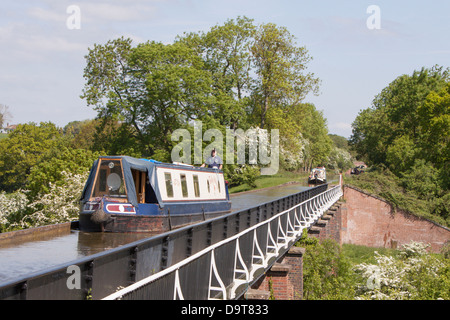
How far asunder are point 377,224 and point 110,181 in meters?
38.6

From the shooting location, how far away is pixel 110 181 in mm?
12539

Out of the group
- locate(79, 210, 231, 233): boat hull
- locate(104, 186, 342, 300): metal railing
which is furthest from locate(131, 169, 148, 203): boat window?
locate(104, 186, 342, 300): metal railing

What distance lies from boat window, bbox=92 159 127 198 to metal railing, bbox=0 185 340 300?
291 cm

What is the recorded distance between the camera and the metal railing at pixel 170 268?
15.1 feet

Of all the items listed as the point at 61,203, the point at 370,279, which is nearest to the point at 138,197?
the point at 61,203

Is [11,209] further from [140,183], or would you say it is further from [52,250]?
[52,250]

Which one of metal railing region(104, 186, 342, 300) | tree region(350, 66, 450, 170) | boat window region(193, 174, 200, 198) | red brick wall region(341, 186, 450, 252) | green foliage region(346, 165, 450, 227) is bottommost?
red brick wall region(341, 186, 450, 252)

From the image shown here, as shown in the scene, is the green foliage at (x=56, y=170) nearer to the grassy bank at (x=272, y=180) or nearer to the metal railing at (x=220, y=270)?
the metal railing at (x=220, y=270)

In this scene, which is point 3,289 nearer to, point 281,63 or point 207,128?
point 207,128

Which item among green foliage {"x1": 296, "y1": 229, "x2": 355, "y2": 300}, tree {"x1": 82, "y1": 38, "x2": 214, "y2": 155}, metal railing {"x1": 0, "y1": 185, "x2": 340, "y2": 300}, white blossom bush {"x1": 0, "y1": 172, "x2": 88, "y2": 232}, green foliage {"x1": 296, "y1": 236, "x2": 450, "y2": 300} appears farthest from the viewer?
tree {"x1": 82, "y1": 38, "x2": 214, "y2": 155}

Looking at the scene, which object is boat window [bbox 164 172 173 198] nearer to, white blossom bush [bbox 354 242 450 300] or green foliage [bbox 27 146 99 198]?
white blossom bush [bbox 354 242 450 300]

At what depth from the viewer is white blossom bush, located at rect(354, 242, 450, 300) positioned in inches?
795

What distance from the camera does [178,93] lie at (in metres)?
38.5
